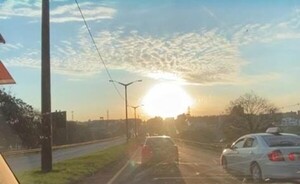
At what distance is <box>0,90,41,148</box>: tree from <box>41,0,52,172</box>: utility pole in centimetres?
2699

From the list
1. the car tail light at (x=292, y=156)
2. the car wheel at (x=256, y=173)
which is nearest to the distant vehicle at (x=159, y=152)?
the car wheel at (x=256, y=173)

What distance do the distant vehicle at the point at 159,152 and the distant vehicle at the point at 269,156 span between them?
7739 mm

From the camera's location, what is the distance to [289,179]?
15.1 metres

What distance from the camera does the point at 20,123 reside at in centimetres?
5428

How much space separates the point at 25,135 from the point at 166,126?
100322 millimetres

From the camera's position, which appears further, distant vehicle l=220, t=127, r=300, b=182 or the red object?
distant vehicle l=220, t=127, r=300, b=182

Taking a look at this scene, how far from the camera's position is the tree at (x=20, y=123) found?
161ft

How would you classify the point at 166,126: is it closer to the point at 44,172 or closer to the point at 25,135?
the point at 25,135

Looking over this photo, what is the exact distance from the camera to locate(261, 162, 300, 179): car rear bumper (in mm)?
14406

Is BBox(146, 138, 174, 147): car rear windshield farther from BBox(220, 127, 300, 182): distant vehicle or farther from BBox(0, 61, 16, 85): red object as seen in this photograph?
BBox(0, 61, 16, 85): red object

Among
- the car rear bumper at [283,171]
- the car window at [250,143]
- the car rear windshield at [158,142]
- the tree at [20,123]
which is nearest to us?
the car rear bumper at [283,171]

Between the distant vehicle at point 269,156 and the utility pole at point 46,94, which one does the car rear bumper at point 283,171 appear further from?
the utility pole at point 46,94

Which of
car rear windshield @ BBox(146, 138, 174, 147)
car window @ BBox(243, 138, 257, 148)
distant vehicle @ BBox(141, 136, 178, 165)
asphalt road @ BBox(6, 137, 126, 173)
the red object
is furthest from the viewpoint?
asphalt road @ BBox(6, 137, 126, 173)

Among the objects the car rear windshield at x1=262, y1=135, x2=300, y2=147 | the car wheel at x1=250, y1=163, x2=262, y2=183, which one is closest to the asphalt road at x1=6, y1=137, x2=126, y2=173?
the car wheel at x1=250, y1=163, x2=262, y2=183
